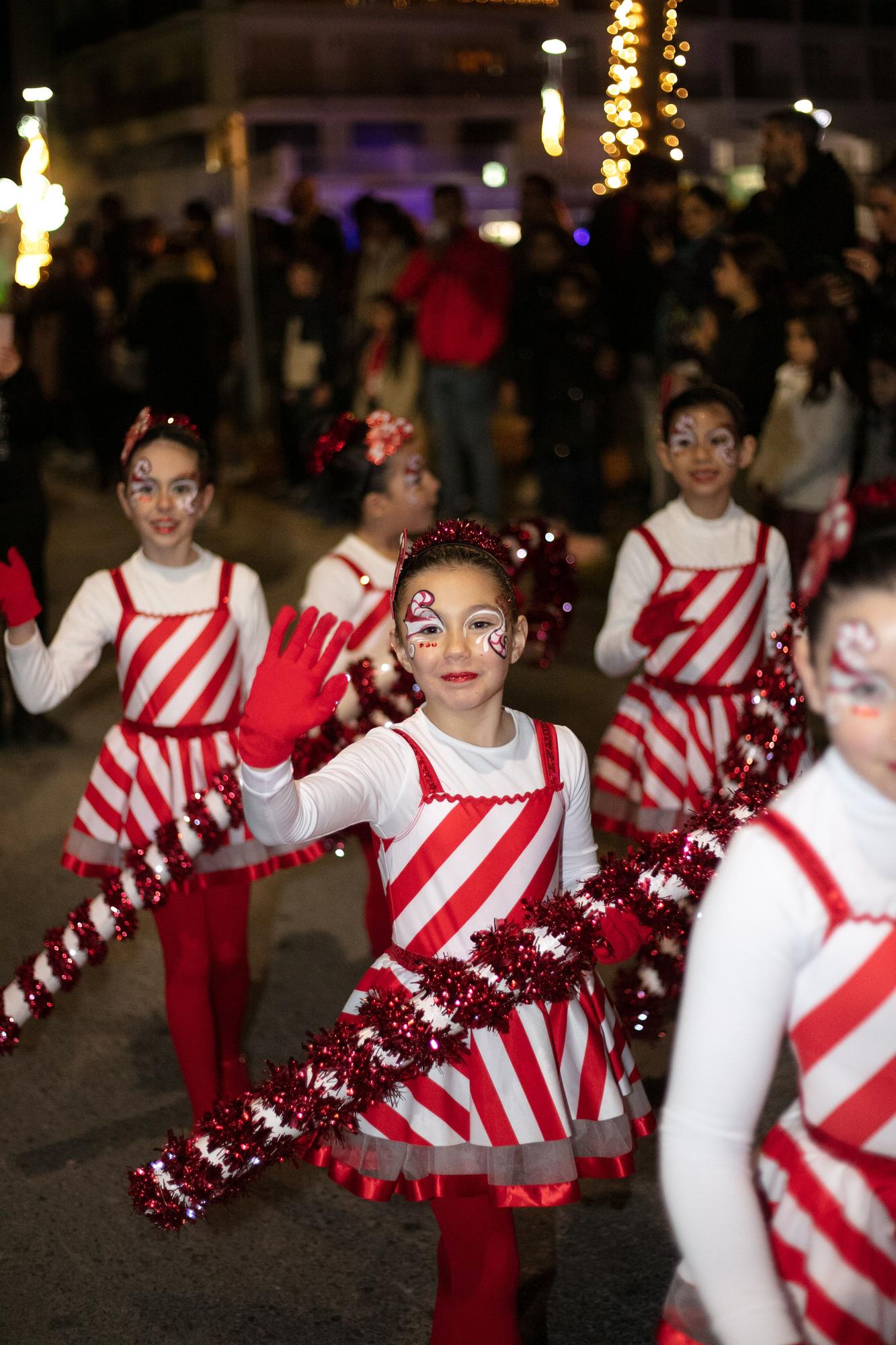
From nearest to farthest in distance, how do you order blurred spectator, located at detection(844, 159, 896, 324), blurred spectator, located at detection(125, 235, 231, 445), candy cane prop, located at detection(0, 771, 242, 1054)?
1. candy cane prop, located at detection(0, 771, 242, 1054)
2. blurred spectator, located at detection(844, 159, 896, 324)
3. blurred spectator, located at detection(125, 235, 231, 445)

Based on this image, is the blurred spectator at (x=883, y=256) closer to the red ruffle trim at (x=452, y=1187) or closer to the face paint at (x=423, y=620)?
the face paint at (x=423, y=620)

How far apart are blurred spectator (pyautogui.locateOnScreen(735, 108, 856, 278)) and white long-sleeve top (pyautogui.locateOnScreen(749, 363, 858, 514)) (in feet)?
2.94

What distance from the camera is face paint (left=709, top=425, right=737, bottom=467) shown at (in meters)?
4.48

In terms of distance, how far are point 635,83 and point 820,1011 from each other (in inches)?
391

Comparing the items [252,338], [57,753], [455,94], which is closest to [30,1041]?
[57,753]

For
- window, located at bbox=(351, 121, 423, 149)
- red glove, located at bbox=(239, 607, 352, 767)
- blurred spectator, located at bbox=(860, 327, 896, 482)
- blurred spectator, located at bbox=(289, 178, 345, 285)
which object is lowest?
red glove, located at bbox=(239, 607, 352, 767)

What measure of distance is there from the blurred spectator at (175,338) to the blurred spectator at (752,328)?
15.4 feet

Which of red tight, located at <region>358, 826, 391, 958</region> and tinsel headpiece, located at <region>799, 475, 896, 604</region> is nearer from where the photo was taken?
tinsel headpiece, located at <region>799, 475, 896, 604</region>

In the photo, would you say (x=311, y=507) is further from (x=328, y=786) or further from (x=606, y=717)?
(x=606, y=717)

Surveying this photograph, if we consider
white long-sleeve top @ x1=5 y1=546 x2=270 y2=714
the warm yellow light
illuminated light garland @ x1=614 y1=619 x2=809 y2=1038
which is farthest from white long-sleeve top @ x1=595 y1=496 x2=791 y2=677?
the warm yellow light

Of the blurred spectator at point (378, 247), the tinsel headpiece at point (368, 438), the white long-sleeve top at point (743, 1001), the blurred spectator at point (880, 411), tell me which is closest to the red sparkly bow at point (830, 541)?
the white long-sleeve top at point (743, 1001)

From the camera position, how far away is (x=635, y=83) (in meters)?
10.8

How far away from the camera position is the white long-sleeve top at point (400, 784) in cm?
261

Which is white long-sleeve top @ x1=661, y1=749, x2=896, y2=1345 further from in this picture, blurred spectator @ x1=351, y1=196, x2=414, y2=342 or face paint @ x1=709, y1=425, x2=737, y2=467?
blurred spectator @ x1=351, y1=196, x2=414, y2=342
